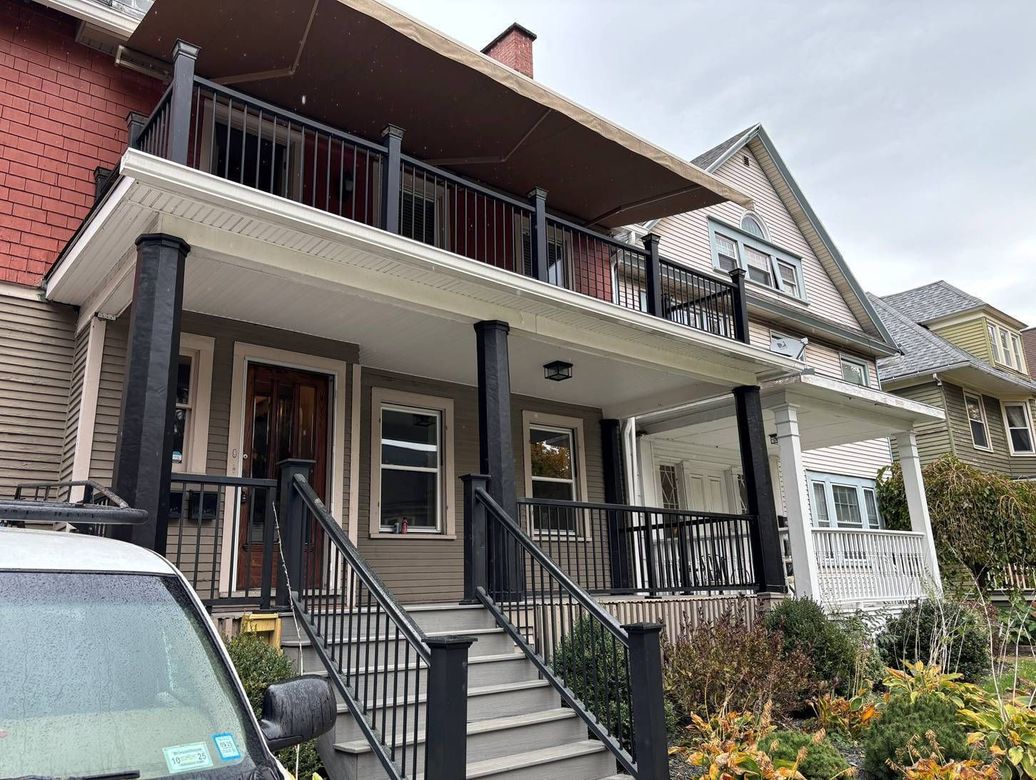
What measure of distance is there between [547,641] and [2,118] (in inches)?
278

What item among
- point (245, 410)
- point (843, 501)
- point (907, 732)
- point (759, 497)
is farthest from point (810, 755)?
point (843, 501)

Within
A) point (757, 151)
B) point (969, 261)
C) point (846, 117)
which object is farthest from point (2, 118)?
point (969, 261)

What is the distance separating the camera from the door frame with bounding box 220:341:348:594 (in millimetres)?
7359

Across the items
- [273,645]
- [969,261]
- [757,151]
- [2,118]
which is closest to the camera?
[273,645]

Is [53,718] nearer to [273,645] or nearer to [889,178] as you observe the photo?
[273,645]

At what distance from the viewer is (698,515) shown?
9.27 metres

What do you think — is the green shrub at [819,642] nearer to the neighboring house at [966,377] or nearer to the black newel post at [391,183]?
the black newel post at [391,183]

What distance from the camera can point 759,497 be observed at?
9664 millimetres

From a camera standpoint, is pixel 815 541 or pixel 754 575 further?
pixel 815 541

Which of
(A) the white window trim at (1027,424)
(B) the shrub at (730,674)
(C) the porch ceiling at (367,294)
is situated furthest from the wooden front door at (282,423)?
(A) the white window trim at (1027,424)

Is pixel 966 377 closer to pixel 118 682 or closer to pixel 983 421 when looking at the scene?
pixel 983 421

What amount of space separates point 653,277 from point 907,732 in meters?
5.30

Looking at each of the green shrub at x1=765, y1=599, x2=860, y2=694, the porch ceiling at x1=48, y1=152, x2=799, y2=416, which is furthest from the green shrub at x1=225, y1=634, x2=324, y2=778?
the green shrub at x1=765, y1=599, x2=860, y2=694

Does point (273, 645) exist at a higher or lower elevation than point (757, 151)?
lower
